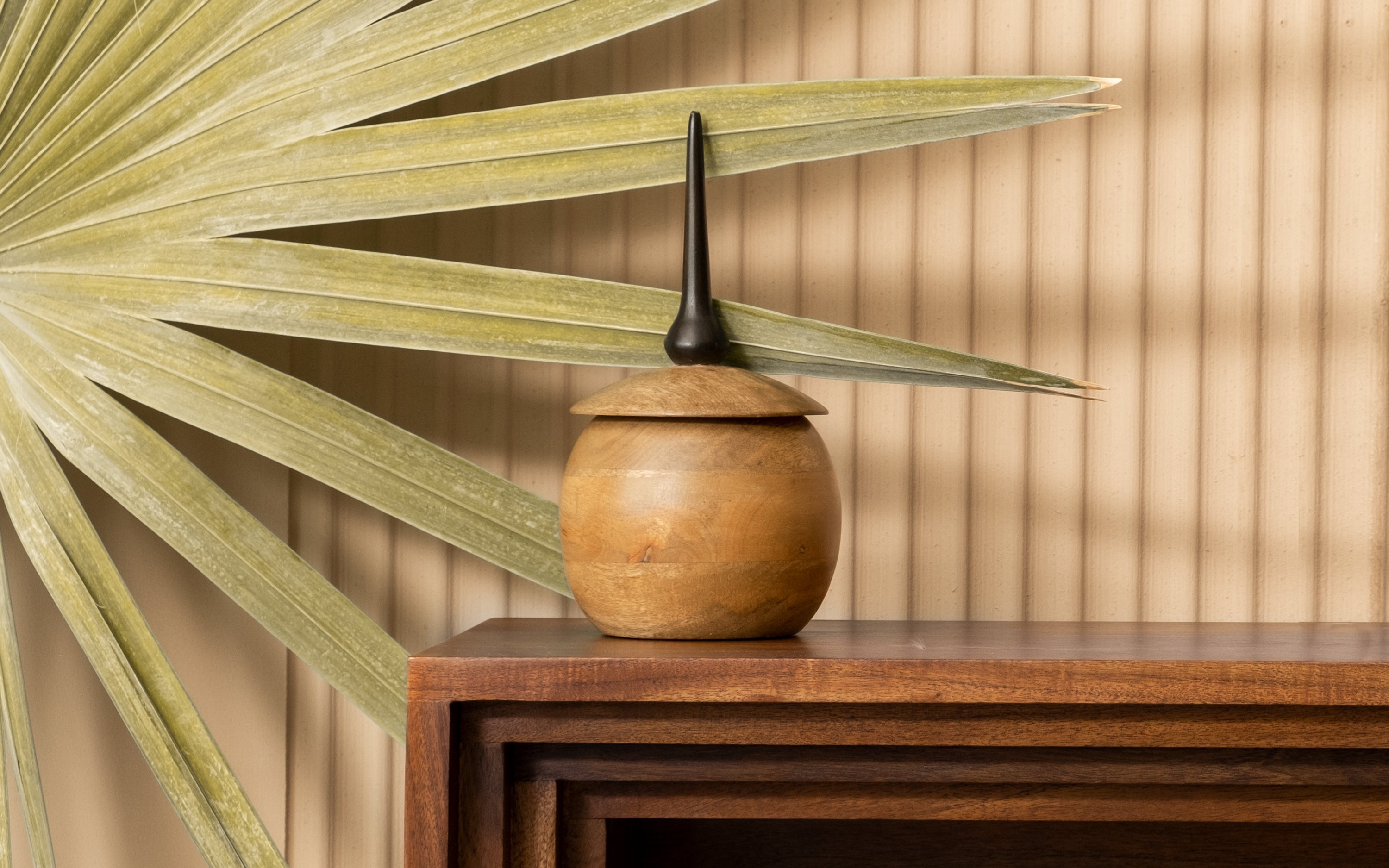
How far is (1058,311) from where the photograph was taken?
0.75 metres

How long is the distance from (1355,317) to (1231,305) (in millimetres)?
84

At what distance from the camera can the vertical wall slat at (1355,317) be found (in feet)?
2.39

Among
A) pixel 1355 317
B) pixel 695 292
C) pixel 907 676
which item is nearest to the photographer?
pixel 907 676

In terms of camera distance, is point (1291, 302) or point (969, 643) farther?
point (1291, 302)

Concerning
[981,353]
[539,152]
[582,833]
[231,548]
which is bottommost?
[582,833]

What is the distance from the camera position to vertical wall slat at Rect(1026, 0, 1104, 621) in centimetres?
74

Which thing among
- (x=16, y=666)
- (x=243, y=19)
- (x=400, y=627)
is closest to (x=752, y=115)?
(x=243, y=19)

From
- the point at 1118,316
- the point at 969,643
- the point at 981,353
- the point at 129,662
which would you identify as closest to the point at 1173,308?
the point at 1118,316

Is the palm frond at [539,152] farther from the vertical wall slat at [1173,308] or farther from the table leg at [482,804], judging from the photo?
the table leg at [482,804]

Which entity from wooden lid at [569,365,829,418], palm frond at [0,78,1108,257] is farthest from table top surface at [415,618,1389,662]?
palm frond at [0,78,1108,257]

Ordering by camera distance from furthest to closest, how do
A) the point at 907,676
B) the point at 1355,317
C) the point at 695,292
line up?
the point at 1355,317 → the point at 695,292 → the point at 907,676

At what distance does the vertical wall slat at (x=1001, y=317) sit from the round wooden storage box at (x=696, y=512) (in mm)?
225

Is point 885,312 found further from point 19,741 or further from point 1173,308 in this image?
point 19,741

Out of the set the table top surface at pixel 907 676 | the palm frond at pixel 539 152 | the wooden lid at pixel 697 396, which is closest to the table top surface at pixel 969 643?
the table top surface at pixel 907 676
